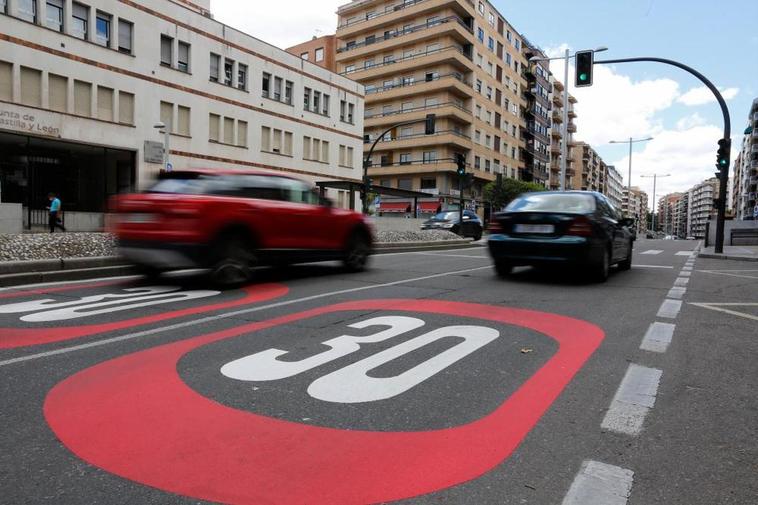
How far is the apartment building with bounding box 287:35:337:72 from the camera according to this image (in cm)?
6744

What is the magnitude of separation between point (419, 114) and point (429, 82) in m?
3.38

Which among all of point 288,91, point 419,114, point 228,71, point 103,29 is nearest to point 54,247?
point 103,29

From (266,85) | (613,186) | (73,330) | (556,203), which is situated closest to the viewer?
(73,330)

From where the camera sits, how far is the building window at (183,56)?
30.7 metres

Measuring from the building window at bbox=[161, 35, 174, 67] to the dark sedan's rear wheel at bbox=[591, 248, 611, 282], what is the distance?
27500 mm

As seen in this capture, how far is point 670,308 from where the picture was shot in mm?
6625

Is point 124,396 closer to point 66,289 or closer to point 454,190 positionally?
point 66,289

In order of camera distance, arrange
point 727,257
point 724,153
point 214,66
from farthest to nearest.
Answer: point 214,66 → point 724,153 → point 727,257

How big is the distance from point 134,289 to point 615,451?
21.4 ft

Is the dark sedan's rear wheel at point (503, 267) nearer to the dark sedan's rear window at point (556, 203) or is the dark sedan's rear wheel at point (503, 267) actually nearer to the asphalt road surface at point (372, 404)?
the dark sedan's rear window at point (556, 203)

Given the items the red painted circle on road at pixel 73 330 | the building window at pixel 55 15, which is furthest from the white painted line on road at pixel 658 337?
the building window at pixel 55 15

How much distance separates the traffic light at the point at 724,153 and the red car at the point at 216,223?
1525cm

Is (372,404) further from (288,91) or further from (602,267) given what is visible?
(288,91)

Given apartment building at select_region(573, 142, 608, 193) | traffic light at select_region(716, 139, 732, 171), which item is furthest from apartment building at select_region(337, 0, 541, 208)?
apartment building at select_region(573, 142, 608, 193)
